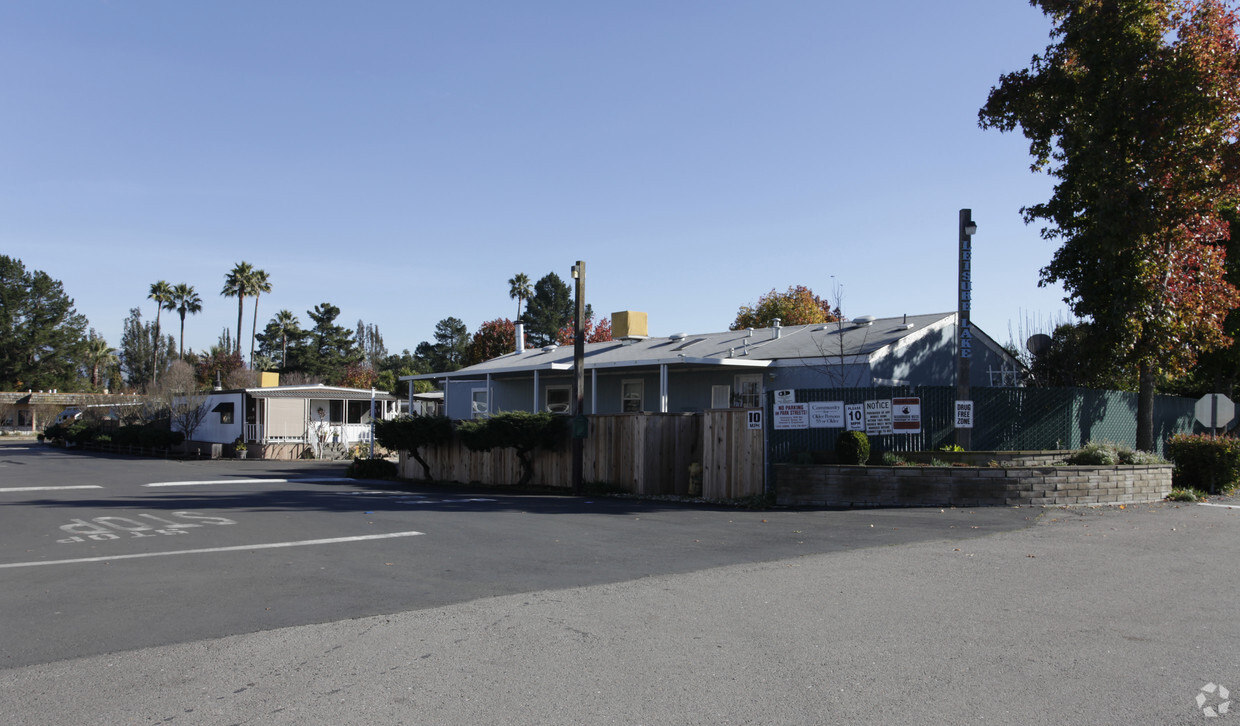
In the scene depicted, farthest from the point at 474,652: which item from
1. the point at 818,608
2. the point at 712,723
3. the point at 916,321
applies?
the point at 916,321

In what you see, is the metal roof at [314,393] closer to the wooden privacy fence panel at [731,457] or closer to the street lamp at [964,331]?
the wooden privacy fence panel at [731,457]

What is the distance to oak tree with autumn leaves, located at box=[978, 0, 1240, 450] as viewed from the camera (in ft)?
54.3

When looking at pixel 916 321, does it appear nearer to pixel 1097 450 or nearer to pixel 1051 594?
pixel 1097 450

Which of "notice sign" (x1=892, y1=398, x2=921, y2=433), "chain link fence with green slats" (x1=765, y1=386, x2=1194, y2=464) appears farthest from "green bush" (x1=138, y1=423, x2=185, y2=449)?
"notice sign" (x1=892, y1=398, x2=921, y2=433)

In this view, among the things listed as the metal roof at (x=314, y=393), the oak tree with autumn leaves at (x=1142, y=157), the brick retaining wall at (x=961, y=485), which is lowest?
the brick retaining wall at (x=961, y=485)

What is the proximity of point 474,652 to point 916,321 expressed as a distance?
1973 cm

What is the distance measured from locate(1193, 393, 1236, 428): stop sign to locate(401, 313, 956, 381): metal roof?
6050 millimetres

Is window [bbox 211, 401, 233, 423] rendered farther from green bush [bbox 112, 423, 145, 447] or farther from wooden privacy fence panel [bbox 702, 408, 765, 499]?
wooden privacy fence panel [bbox 702, 408, 765, 499]

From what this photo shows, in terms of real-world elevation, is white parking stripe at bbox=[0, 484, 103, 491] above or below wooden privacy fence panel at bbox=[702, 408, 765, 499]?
below

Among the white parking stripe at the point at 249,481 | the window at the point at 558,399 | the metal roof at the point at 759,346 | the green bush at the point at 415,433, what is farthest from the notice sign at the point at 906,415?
the white parking stripe at the point at 249,481

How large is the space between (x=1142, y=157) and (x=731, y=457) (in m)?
10.1

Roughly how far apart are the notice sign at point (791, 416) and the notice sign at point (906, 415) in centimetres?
160

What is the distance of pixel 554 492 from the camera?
20.2 metres

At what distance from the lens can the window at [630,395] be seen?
25.9 metres
